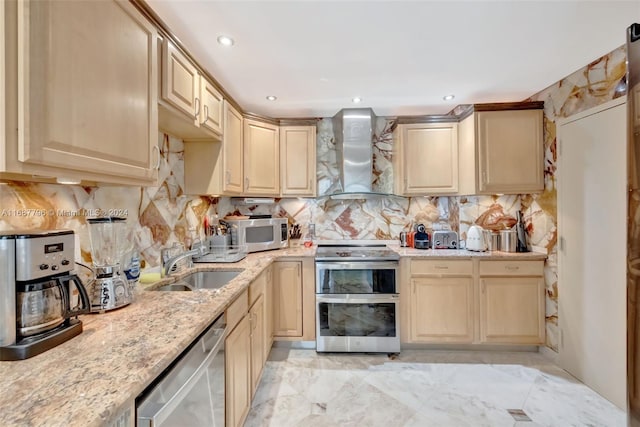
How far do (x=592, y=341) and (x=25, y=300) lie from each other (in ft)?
10.7

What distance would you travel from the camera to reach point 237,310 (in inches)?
60.4

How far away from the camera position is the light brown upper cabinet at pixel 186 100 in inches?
57.7

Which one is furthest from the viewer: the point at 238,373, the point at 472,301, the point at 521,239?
the point at 521,239

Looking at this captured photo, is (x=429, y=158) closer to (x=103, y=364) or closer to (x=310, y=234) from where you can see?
(x=310, y=234)

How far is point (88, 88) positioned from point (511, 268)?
10.4ft

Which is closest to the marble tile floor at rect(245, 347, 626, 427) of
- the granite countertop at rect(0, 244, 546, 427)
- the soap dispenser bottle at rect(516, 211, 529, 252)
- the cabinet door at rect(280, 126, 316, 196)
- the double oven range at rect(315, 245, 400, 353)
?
the double oven range at rect(315, 245, 400, 353)

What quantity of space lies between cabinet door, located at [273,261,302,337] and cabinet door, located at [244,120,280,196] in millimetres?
821

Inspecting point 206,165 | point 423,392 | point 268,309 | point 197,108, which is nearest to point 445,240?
point 423,392

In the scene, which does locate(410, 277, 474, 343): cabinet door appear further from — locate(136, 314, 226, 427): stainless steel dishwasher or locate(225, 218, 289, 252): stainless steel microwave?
locate(136, 314, 226, 427): stainless steel dishwasher

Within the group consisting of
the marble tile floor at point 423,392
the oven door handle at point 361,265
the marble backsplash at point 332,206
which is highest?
the marble backsplash at point 332,206

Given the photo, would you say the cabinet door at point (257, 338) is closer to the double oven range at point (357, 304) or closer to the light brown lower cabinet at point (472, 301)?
the double oven range at point (357, 304)

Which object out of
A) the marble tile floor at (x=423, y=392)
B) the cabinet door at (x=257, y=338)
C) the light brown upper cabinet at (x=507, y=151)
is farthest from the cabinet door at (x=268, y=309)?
the light brown upper cabinet at (x=507, y=151)

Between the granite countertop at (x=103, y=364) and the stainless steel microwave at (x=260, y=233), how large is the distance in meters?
1.31

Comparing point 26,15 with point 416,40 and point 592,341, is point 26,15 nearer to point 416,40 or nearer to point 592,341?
point 416,40
